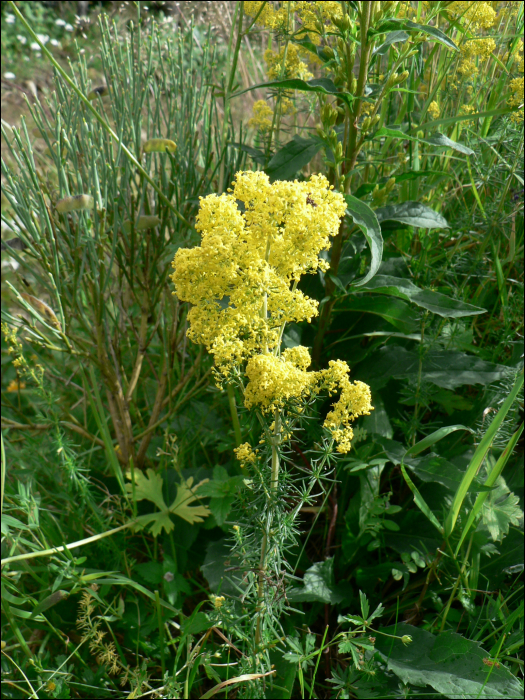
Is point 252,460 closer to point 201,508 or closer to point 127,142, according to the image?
point 201,508

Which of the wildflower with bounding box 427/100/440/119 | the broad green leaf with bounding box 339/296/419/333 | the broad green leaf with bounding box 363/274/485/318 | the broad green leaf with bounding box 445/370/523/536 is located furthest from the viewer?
the wildflower with bounding box 427/100/440/119

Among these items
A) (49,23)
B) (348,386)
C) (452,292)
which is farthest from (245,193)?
(49,23)

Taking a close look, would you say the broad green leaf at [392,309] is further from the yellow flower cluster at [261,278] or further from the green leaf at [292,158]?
the yellow flower cluster at [261,278]

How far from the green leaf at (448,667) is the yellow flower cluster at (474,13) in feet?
5.00

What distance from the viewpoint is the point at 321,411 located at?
153 centimetres

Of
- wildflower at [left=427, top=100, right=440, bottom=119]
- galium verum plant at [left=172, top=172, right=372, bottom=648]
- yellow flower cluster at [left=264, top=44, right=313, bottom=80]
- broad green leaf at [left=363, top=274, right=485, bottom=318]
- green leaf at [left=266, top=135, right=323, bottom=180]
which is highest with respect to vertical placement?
yellow flower cluster at [left=264, top=44, right=313, bottom=80]

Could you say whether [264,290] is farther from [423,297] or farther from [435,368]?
[435,368]

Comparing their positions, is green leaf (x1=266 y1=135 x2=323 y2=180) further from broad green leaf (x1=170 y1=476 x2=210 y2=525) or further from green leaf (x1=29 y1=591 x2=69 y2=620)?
green leaf (x1=29 y1=591 x2=69 y2=620)

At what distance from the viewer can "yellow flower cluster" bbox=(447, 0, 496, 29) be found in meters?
1.44

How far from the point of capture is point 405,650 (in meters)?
1.23

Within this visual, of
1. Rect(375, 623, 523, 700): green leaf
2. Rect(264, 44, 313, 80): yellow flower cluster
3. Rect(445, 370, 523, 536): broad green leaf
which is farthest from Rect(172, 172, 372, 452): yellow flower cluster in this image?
Rect(264, 44, 313, 80): yellow flower cluster

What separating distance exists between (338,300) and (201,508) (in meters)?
0.68

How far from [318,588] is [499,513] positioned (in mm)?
473

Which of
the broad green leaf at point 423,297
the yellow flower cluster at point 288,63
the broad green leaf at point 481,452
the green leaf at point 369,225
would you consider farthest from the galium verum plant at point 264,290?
the yellow flower cluster at point 288,63
